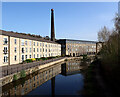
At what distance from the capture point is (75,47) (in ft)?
217

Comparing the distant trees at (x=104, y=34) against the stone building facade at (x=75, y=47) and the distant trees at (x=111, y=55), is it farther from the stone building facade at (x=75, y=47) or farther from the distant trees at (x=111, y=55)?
the stone building facade at (x=75, y=47)

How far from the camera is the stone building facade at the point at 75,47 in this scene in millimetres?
61938

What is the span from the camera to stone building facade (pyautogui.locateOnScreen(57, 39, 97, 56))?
203 ft

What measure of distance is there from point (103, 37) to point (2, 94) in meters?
31.0

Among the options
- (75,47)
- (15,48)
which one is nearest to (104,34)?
(15,48)

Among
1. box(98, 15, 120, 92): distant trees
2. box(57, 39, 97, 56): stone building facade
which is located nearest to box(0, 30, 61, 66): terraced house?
box(98, 15, 120, 92): distant trees

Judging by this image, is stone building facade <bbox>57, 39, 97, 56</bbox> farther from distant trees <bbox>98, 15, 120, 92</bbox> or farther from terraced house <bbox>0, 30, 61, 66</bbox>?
distant trees <bbox>98, 15, 120, 92</bbox>

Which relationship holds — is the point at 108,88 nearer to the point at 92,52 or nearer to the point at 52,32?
the point at 52,32

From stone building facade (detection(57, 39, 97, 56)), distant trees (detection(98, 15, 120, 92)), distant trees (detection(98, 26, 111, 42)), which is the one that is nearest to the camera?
distant trees (detection(98, 15, 120, 92))

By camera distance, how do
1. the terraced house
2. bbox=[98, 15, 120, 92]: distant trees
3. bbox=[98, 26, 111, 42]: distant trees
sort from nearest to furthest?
bbox=[98, 15, 120, 92]: distant trees, the terraced house, bbox=[98, 26, 111, 42]: distant trees

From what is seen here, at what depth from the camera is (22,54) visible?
27797 millimetres

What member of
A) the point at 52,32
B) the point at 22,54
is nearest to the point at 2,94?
the point at 22,54

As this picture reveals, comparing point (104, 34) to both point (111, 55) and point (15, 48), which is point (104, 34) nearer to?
point (111, 55)

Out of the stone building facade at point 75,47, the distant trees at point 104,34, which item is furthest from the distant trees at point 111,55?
the stone building facade at point 75,47
